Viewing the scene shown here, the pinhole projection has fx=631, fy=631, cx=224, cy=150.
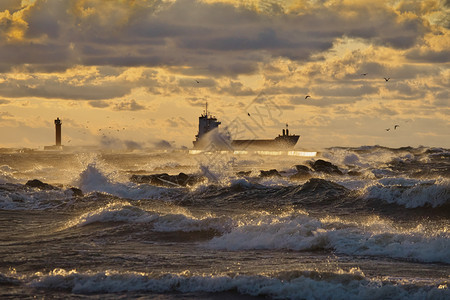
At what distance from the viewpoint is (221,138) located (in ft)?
478

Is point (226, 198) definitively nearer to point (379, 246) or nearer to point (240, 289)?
point (379, 246)

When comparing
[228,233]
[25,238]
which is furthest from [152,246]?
[25,238]

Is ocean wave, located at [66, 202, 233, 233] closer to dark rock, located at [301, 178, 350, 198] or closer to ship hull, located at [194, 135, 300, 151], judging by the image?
dark rock, located at [301, 178, 350, 198]

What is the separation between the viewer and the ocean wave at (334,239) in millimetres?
17172

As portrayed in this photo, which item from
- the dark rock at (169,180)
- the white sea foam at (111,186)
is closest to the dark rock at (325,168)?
the dark rock at (169,180)

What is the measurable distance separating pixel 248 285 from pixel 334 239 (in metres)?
5.80

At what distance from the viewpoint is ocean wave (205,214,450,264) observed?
676 inches

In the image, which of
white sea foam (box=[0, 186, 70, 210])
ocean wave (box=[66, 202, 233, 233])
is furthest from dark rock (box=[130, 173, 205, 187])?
ocean wave (box=[66, 202, 233, 233])

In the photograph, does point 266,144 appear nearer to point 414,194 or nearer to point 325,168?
point 325,168

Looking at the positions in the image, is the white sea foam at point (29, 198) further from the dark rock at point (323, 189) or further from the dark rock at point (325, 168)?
the dark rock at point (325, 168)

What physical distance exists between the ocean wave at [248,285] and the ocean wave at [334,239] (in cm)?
394

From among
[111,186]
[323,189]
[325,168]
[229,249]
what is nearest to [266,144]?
[325,168]

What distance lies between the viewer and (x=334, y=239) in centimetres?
1861

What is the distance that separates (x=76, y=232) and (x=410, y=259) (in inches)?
427
